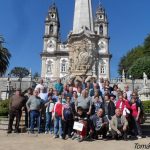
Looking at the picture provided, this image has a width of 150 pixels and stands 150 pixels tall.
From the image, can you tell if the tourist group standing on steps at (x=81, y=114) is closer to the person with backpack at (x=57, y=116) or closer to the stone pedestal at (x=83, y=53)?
the person with backpack at (x=57, y=116)

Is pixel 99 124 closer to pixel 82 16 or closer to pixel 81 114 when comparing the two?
pixel 81 114

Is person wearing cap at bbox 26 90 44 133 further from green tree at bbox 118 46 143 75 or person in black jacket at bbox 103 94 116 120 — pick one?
green tree at bbox 118 46 143 75

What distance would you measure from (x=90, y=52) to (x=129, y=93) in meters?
6.88

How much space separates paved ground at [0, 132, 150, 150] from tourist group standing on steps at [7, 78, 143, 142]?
44 centimetres

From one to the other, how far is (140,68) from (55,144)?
45455 millimetres

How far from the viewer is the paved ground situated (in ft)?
27.6

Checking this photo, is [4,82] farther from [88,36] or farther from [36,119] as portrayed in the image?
[36,119]

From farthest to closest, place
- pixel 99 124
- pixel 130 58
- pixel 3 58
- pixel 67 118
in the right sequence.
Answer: pixel 130 58 < pixel 3 58 < pixel 67 118 < pixel 99 124

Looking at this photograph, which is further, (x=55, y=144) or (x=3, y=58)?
(x=3, y=58)

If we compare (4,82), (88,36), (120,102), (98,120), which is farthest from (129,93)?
(4,82)

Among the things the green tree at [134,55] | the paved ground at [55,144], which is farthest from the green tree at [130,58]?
the paved ground at [55,144]

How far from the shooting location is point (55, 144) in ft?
29.1

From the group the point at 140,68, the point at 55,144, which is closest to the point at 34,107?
the point at 55,144

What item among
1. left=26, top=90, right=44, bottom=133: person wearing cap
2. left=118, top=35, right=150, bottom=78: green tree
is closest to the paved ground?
left=26, top=90, right=44, bottom=133: person wearing cap
